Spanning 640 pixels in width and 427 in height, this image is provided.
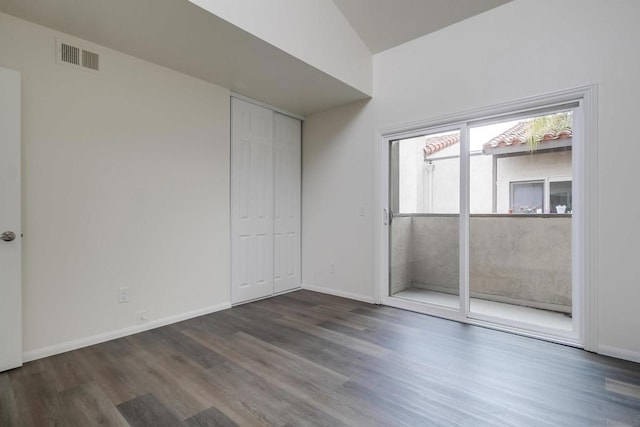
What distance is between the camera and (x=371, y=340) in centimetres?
276

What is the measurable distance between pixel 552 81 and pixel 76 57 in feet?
13.1

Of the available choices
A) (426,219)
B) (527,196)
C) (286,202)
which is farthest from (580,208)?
(286,202)

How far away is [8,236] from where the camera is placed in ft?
7.31

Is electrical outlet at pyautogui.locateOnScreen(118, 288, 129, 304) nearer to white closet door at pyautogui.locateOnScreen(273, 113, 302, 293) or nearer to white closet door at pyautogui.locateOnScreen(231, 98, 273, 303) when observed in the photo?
white closet door at pyautogui.locateOnScreen(231, 98, 273, 303)

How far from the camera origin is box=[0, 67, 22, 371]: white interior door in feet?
7.25

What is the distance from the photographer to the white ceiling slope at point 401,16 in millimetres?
3076

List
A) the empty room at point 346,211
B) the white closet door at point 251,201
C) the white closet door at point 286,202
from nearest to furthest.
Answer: the empty room at point 346,211, the white closet door at point 251,201, the white closet door at point 286,202

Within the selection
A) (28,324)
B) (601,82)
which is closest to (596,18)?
(601,82)

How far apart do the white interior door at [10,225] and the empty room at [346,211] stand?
1 centimetres

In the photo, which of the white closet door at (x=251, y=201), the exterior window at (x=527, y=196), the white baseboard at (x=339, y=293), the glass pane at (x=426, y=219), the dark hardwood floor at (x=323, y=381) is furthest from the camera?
the white baseboard at (x=339, y=293)

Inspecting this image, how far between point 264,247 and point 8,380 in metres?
2.55

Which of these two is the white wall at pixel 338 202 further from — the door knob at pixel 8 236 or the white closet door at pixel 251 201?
the door knob at pixel 8 236

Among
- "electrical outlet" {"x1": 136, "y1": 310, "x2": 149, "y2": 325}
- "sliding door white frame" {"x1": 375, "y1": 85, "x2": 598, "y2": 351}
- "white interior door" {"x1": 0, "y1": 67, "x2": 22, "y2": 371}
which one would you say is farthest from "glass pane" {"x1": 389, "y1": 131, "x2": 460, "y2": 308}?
"white interior door" {"x1": 0, "y1": 67, "x2": 22, "y2": 371}

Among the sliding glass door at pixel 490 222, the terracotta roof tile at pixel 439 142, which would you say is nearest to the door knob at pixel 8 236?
the sliding glass door at pixel 490 222
